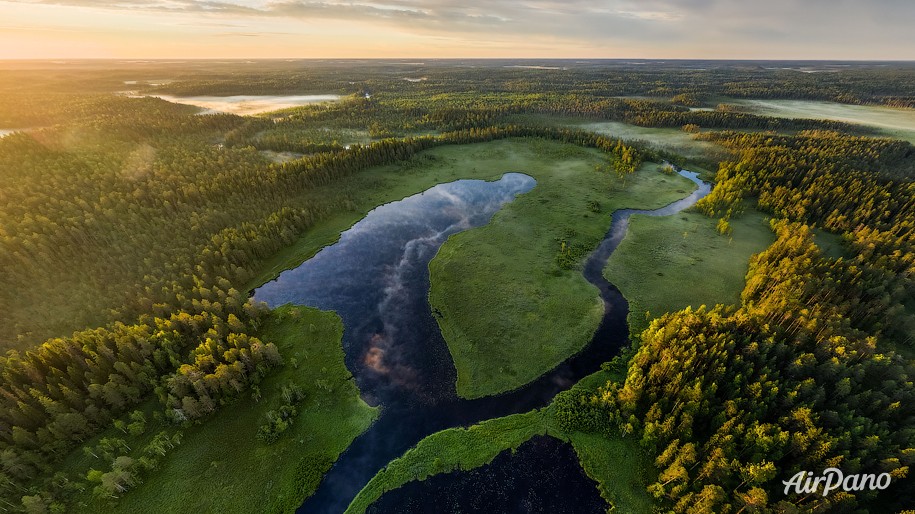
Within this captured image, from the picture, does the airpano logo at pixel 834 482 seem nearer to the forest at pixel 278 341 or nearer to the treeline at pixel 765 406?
the treeline at pixel 765 406


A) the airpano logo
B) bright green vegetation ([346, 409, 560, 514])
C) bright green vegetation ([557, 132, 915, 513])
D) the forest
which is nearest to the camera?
the airpano logo

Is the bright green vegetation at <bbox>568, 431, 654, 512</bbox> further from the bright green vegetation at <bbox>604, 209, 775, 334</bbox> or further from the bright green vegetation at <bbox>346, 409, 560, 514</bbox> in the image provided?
the bright green vegetation at <bbox>604, 209, 775, 334</bbox>

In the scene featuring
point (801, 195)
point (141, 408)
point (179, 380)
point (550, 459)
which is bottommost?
point (550, 459)

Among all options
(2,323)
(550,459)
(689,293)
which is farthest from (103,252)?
(689,293)

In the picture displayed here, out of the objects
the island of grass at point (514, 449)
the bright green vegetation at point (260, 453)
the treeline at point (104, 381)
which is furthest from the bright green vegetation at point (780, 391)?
the treeline at point (104, 381)

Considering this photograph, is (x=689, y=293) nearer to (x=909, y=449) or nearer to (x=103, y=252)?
(x=909, y=449)

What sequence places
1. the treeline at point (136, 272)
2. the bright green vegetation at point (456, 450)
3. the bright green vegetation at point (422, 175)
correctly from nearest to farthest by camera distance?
the bright green vegetation at point (456, 450) < the treeline at point (136, 272) < the bright green vegetation at point (422, 175)

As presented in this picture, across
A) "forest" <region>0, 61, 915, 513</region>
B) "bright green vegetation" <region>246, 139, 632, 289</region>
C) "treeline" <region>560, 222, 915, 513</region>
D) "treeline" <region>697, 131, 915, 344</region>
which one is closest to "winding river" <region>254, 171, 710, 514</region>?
"bright green vegetation" <region>246, 139, 632, 289</region>
